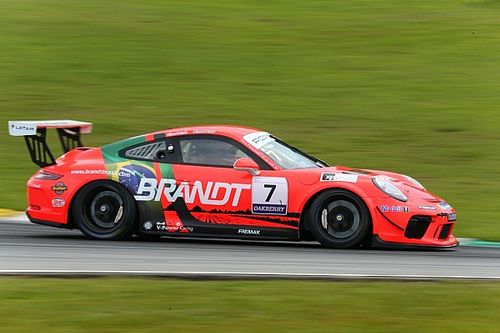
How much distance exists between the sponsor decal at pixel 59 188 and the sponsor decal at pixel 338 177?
2779mm

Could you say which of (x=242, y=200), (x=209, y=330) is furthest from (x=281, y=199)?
(x=209, y=330)

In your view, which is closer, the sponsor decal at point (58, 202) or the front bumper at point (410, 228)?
the front bumper at point (410, 228)

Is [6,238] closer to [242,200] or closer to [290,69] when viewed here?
[242,200]

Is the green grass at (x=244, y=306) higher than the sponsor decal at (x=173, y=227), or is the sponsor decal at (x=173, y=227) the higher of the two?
the sponsor decal at (x=173, y=227)

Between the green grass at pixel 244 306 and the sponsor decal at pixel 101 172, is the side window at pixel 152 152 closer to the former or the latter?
the sponsor decal at pixel 101 172

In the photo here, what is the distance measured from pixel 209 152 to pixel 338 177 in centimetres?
139

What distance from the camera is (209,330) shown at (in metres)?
6.50

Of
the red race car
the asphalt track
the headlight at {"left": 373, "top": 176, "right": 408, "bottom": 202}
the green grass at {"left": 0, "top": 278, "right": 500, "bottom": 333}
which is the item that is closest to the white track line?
the asphalt track

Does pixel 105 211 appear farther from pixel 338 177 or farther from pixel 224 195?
pixel 338 177

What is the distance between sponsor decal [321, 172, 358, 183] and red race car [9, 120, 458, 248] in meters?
0.02

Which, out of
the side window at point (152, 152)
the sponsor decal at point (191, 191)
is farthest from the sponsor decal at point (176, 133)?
the sponsor decal at point (191, 191)

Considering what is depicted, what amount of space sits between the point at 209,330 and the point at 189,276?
1877 mm

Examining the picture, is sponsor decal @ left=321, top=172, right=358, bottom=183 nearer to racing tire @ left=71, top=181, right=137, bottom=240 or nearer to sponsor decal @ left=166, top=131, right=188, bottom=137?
sponsor decal @ left=166, top=131, right=188, bottom=137

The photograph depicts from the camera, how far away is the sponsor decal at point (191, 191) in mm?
10172
